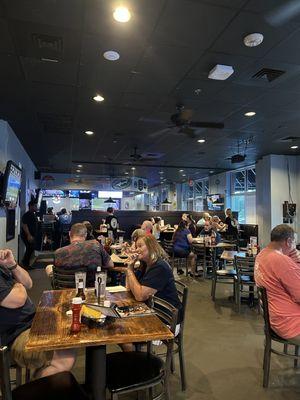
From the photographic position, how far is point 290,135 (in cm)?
780

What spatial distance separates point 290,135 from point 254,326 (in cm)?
518

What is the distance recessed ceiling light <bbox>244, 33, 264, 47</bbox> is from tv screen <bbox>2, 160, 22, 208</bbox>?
436 cm

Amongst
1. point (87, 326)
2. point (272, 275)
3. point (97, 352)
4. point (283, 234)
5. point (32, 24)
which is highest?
point (32, 24)

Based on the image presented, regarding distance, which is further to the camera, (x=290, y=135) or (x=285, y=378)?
(x=290, y=135)

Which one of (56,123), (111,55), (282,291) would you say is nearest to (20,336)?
(282,291)

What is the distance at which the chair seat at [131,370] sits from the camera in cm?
201

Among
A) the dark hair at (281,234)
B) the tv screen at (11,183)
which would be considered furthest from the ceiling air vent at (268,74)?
the tv screen at (11,183)

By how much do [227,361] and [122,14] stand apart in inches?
144

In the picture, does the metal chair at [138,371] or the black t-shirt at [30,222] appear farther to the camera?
the black t-shirt at [30,222]

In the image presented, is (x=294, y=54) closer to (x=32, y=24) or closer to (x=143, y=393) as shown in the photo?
(x=32, y=24)

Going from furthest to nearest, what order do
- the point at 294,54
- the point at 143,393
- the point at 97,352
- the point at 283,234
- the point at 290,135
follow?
1. the point at 290,135
2. the point at 294,54
3. the point at 283,234
4. the point at 143,393
5. the point at 97,352

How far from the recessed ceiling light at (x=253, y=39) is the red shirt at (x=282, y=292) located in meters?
2.24

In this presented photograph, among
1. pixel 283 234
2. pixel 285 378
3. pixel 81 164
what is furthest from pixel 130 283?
pixel 81 164

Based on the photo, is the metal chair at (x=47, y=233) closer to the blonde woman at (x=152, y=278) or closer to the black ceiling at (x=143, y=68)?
the black ceiling at (x=143, y=68)
